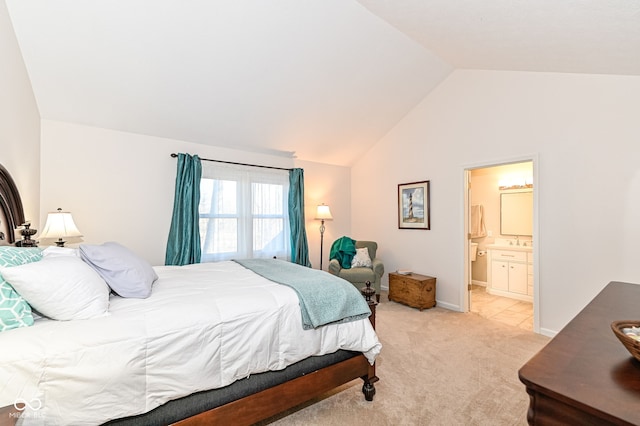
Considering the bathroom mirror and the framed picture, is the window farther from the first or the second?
the bathroom mirror

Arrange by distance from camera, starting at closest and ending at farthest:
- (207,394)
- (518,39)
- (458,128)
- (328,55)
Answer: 1. (207,394)
2. (518,39)
3. (328,55)
4. (458,128)

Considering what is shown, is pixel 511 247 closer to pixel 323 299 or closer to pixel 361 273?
pixel 361 273

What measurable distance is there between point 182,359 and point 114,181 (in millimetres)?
2903

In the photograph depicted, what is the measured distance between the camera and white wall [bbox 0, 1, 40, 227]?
2074mm

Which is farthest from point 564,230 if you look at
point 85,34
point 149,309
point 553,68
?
point 85,34

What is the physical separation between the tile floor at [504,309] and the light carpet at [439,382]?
0.86 feet

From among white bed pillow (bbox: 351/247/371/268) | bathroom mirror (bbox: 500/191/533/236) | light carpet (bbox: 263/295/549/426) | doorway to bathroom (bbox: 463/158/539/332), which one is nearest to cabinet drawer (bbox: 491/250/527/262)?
doorway to bathroom (bbox: 463/158/539/332)

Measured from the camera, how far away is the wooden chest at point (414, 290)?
3.99 meters

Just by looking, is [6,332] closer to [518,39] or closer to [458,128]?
[518,39]

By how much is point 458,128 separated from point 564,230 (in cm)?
176

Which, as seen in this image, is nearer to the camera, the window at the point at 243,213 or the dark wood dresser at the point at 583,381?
Answer: the dark wood dresser at the point at 583,381

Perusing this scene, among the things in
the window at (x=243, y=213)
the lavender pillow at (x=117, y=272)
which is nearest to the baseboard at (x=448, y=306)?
the window at (x=243, y=213)

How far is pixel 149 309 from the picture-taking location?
5.09 feet

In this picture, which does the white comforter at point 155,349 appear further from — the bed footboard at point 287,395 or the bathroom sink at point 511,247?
the bathroom sink at point 511,247
